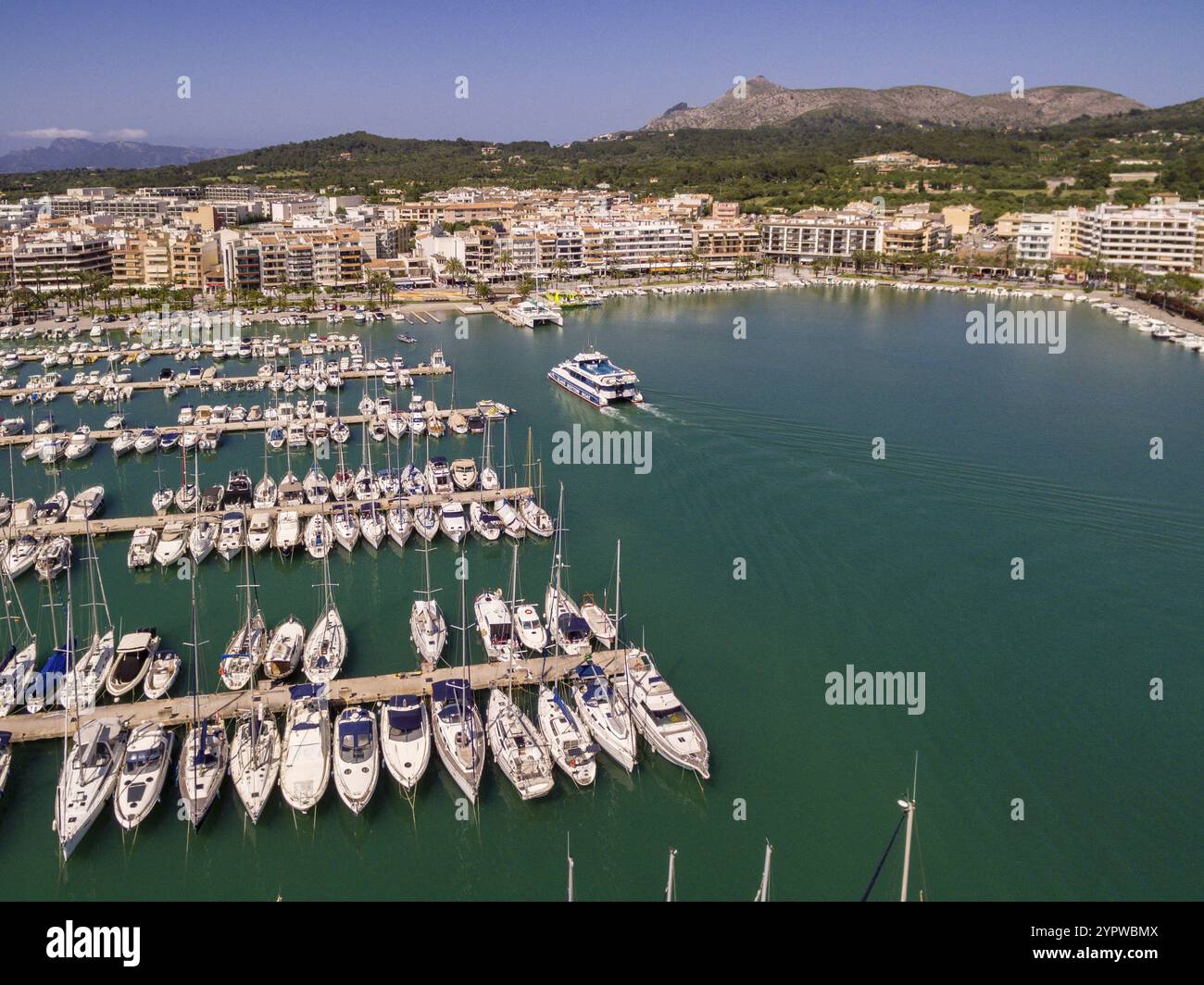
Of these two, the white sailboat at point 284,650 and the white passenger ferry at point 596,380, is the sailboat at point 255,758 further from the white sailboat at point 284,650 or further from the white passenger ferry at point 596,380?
the white passenger ferry at point 596,380

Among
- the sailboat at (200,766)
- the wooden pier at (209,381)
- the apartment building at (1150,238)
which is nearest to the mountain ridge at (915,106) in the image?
the apartment building at (1150,238)

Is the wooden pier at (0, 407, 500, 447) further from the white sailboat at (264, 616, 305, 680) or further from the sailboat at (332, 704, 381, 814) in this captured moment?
the sailboat at (332, 704, 381, 814)

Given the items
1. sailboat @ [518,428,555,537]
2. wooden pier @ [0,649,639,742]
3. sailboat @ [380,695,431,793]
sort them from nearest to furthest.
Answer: sailboat @ [380,695,431,793] → wooden pier @ [0,649,639,742] → sailboat @ [518,428,555,537]

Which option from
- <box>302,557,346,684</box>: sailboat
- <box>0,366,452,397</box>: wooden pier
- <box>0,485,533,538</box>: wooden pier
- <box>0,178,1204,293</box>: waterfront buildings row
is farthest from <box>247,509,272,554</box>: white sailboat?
<box>0,178,1204,293</box>: waterfront buildings row

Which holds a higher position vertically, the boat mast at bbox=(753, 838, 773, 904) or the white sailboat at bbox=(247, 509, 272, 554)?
the white sailboat at bbox=(247, 509, 272, 554)

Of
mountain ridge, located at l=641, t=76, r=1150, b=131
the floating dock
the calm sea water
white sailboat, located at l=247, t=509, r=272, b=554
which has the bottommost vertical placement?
the calm sea water

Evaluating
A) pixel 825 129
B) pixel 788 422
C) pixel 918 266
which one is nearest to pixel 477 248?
pixel 918 266
